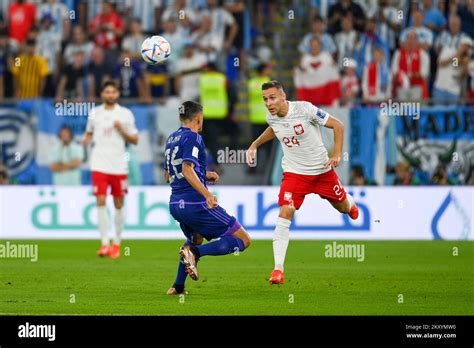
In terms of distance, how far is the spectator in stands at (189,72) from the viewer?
76.4ft

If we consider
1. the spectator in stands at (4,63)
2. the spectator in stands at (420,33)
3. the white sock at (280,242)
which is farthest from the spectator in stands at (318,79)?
the white sock at (280,242)

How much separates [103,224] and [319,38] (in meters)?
7.87

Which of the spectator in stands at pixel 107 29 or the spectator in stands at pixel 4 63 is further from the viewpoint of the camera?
the spectator in stands at pixel 107 29

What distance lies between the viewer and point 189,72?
23.5 m

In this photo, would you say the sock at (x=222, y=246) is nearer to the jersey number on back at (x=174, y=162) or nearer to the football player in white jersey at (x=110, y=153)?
the jersey number on back at (x=174, y=162)

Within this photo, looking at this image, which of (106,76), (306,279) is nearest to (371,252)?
(306,279)

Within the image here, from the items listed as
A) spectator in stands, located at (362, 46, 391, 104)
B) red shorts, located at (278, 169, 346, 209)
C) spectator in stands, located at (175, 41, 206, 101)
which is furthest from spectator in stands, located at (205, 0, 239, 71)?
red shorts, located at (278, 169, 346, 209)

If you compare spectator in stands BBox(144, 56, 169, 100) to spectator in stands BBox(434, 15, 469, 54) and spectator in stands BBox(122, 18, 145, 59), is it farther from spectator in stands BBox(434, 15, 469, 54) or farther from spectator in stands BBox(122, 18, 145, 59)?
spectator in stands BBox(434, 15, 469, 54)

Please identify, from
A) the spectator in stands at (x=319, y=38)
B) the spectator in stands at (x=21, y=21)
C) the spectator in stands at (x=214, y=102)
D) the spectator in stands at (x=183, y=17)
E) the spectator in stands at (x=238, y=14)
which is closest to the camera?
Answer: the spectator in stands at (x=214, y=102)

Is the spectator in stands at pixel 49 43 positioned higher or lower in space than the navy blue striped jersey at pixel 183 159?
higher

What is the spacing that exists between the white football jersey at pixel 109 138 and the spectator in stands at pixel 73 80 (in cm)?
583

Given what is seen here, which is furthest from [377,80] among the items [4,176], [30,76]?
[4,176]
